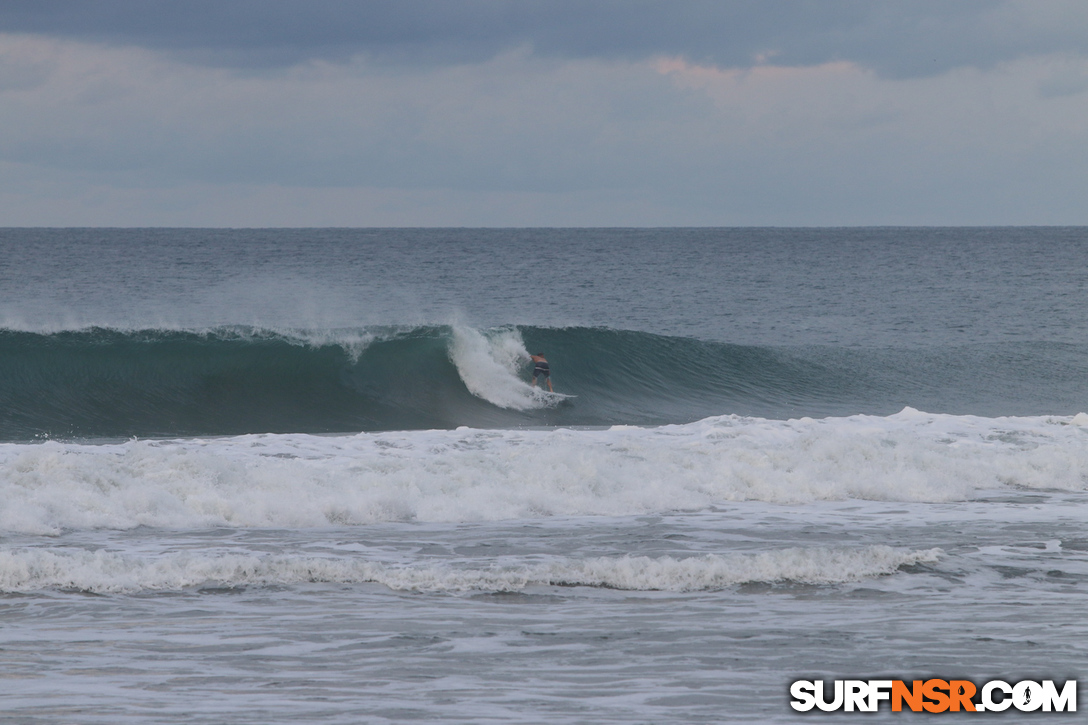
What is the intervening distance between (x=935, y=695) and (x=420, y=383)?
14.9 m

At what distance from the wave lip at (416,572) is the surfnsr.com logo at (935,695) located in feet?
6.25

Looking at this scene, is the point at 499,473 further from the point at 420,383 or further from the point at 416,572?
the point at 420,383

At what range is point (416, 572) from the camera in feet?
23.3

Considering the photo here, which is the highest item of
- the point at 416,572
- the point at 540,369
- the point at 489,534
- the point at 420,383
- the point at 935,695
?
the point at 540,369

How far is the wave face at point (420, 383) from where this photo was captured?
17.0 meters

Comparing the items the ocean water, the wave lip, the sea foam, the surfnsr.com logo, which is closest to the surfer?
the ocean water

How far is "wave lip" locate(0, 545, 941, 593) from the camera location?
6.87m

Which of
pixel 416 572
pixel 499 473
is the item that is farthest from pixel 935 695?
pixel 499 473

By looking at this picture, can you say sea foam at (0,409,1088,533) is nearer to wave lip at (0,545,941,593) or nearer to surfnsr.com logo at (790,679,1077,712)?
wave lip at (0,545,941,593)

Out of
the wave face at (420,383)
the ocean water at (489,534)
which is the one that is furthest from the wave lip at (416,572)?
the wave face at (420,383)

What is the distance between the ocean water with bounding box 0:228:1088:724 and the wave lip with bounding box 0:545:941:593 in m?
0.03

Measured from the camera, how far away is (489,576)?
7062 millimetres

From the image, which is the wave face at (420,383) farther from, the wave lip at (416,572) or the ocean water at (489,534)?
the wave lip at (416,572)

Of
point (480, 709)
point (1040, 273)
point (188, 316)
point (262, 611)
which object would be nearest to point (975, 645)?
point (480, 709)
